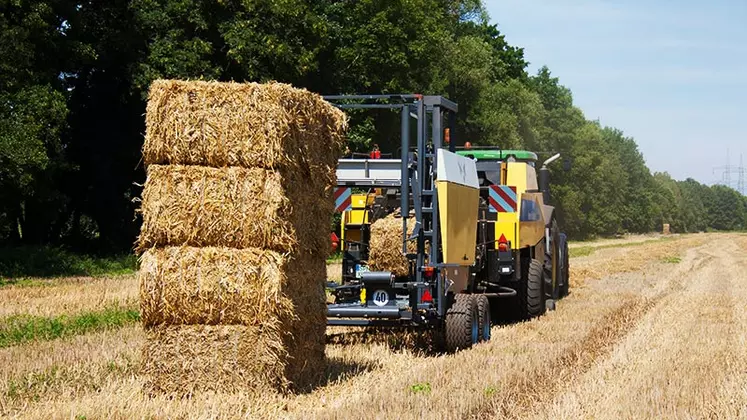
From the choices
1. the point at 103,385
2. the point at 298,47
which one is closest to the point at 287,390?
the point at 103,385

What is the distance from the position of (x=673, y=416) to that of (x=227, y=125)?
14.4 feet

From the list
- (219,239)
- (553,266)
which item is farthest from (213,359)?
(553,266)

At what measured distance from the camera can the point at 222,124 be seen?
28.0ft

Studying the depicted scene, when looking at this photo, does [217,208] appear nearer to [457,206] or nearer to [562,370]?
[562,370]

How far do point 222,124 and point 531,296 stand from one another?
833 centimetres

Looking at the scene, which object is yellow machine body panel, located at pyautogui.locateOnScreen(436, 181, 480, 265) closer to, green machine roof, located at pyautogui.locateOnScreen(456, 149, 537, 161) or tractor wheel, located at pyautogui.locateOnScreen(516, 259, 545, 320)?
tractor wheel, located at pyautogui.locateOnScreen(516, 259, 545, 320)

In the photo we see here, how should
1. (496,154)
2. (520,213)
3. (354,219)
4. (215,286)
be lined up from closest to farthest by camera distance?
(215,286) < (354,219) < (520,213) < (496,154)

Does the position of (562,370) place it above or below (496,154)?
below

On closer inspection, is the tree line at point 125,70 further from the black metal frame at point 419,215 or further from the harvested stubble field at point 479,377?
the harvested stubble field at point 479,377

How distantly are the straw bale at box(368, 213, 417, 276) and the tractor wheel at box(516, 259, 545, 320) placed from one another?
14.3 ft

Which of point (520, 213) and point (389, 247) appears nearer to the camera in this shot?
point (389, 247)

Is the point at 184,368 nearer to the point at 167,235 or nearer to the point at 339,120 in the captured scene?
the point at 167,235

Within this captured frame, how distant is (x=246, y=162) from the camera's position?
8477mm

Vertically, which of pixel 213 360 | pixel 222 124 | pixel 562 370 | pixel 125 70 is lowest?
pixel 562 370
